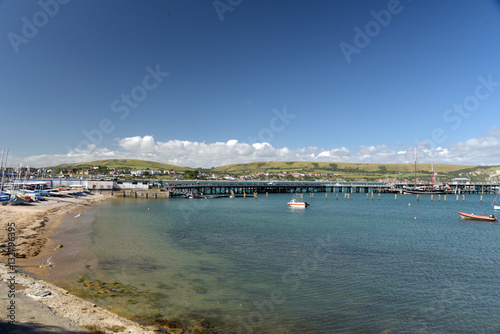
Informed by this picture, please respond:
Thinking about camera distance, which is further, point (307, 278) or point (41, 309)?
point (307, 278)

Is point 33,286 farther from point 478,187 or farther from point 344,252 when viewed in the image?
point 478,187

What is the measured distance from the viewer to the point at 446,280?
18.3 meters

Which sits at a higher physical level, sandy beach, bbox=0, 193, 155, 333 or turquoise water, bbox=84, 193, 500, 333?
sandy beach, bbox=0, 193, 155, 333

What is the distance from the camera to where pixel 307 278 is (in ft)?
58.9

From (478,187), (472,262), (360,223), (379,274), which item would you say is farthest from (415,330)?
(478,187)

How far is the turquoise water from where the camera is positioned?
12867 mm

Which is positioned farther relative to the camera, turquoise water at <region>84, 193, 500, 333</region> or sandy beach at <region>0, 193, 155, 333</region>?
turquoise water at <region>84, 193, 500, 333</region>

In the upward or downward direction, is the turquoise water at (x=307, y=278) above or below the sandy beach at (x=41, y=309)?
below

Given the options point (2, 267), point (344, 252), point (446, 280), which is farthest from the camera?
point (344, 252)

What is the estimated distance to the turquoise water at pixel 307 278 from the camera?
12.9 meters

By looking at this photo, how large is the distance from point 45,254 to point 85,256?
2.84 metres

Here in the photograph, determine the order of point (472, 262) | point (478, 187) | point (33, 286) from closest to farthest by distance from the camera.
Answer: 1. point (33, 286)
2. point (472, 262)
3. point (478, 187)

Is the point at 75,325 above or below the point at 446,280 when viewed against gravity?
above

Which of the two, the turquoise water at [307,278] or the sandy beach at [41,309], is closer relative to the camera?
the sandy beach at [41,309]
